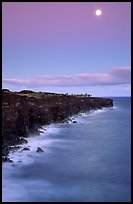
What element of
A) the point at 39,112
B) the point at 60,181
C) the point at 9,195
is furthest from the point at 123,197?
the point at 39,112

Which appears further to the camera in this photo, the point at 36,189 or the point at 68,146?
the point at 68,146

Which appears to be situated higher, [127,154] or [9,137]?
[9,137]

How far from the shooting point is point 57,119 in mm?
37969

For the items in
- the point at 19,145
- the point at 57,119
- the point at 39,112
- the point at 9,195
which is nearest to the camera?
the point at 9,195

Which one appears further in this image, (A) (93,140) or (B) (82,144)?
(A) (93,140)

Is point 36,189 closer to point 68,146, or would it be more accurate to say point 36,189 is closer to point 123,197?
point 123,197

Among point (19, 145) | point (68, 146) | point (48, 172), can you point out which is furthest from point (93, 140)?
point (48, 172)

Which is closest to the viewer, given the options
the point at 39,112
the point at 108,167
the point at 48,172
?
the point at 48,172

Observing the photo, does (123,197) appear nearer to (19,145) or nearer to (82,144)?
(19,145)

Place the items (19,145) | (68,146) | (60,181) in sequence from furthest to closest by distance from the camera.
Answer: (68,146)
(19,145)
(60,181)

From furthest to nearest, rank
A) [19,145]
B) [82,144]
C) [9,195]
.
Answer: [82,144]
[19,145]
[9,195]

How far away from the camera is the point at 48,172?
14.6 m

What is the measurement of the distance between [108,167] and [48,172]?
3457 mm

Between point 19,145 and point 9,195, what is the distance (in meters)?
8.96
